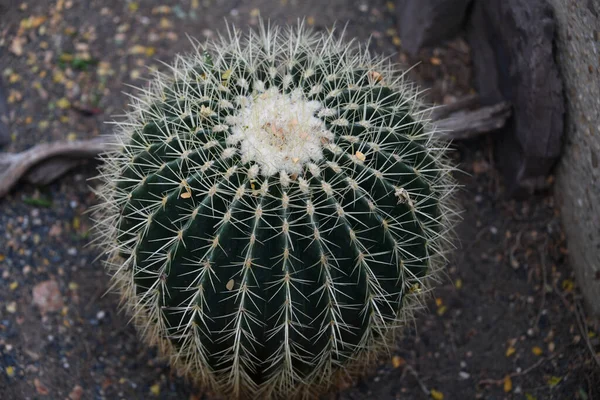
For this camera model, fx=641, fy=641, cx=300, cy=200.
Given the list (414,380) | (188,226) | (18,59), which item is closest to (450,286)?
(414,380)

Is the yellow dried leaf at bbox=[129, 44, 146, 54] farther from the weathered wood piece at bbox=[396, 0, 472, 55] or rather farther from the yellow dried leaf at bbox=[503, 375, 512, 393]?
the yellow dried leaf at bbox=[503, 375, 512, 393]

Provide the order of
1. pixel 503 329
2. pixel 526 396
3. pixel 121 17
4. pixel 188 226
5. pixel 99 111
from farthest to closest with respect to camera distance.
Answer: pixel 121 17
pixel 99 111
pixel 503 329
pixel 526 396
pixel 188 226

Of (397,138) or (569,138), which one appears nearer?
(397,138)

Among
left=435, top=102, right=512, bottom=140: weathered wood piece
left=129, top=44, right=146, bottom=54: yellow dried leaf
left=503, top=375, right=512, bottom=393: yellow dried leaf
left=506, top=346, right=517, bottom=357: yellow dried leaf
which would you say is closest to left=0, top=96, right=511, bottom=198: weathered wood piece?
left=435, top=102, right=512, bottom=140: weathered wood piece

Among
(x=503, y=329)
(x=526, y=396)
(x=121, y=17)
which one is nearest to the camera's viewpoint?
(x=526, y=396)

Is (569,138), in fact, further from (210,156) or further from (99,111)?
(99,111)

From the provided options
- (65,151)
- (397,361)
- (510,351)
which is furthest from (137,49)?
(510,351)
